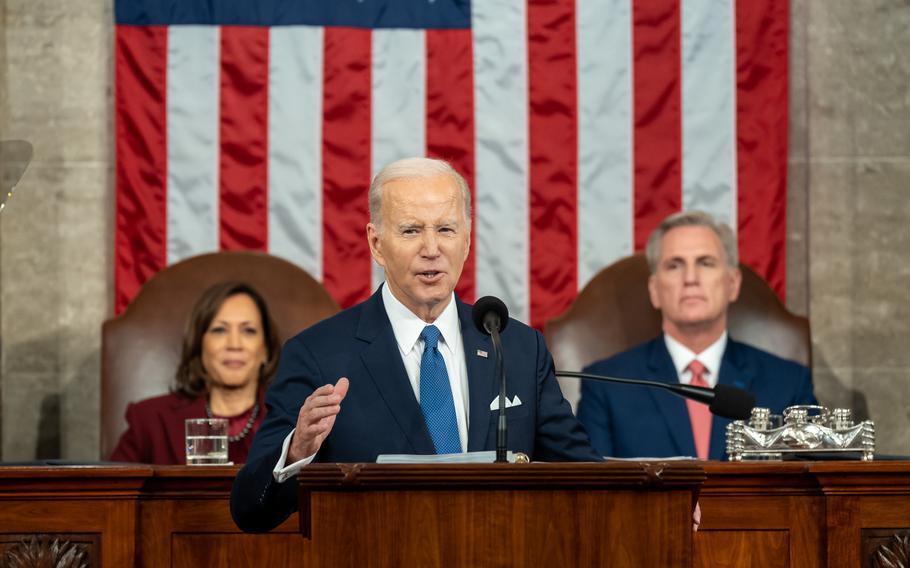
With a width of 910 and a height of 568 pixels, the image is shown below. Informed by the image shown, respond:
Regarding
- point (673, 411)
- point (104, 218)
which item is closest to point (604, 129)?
point (673, 411)

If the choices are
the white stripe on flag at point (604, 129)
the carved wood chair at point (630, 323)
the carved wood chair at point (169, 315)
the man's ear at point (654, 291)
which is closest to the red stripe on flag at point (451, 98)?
the white stripe on flag at point (604, 129)

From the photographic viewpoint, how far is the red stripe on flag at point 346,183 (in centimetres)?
565

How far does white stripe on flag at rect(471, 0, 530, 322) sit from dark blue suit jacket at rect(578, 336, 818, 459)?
3.12ft

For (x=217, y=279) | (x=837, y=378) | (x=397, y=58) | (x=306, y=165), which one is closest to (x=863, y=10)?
(x=837, y=378)

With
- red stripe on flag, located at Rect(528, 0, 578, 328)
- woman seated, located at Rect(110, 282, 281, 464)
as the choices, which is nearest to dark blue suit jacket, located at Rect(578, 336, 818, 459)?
red stripe on flag, located at Rect(528, 0, 578, 328)

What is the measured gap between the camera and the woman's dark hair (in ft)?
15.6

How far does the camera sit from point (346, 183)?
5656 mm

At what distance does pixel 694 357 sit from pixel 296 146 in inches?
75.6

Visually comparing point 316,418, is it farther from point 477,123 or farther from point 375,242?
point 477,123

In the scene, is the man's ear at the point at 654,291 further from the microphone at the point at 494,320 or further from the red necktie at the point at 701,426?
the microphone at the point at 494,320

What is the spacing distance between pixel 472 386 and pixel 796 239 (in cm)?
333

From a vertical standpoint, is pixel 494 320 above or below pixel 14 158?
below

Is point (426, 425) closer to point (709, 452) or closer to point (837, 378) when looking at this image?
point (709, 452)

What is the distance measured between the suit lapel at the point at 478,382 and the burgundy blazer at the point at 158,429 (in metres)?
1.87
